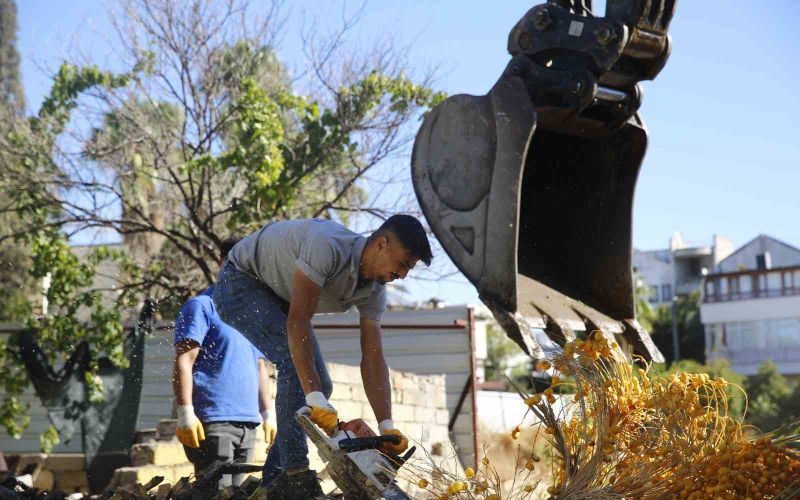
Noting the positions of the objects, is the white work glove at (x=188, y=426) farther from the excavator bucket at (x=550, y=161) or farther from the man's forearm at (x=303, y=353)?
the excavator bucket at (x=550, y=161)

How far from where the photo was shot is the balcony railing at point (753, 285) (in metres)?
57.9

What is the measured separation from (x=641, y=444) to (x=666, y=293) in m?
73.0

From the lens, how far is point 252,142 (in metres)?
9.02

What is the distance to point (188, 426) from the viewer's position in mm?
5023

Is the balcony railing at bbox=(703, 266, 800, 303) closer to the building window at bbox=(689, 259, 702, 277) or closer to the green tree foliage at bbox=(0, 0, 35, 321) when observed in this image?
the building window at bbox=(689, 259, 702, 277)

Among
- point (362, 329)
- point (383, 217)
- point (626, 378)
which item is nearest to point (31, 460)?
point (383, 217)

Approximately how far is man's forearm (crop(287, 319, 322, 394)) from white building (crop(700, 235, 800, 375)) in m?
53.5

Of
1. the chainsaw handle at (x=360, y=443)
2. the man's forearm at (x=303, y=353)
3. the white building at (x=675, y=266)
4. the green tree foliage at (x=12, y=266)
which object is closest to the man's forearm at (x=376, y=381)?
the man's forearm at (x=303, y=353)

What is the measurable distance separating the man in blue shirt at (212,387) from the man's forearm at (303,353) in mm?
1348

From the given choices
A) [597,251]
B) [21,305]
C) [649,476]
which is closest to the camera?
[649,476]

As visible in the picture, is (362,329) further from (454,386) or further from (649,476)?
(454,386)

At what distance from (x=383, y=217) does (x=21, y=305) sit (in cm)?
354

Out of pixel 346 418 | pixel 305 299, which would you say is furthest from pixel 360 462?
pixel 346 418

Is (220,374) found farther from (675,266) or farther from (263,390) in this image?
(675,266)
